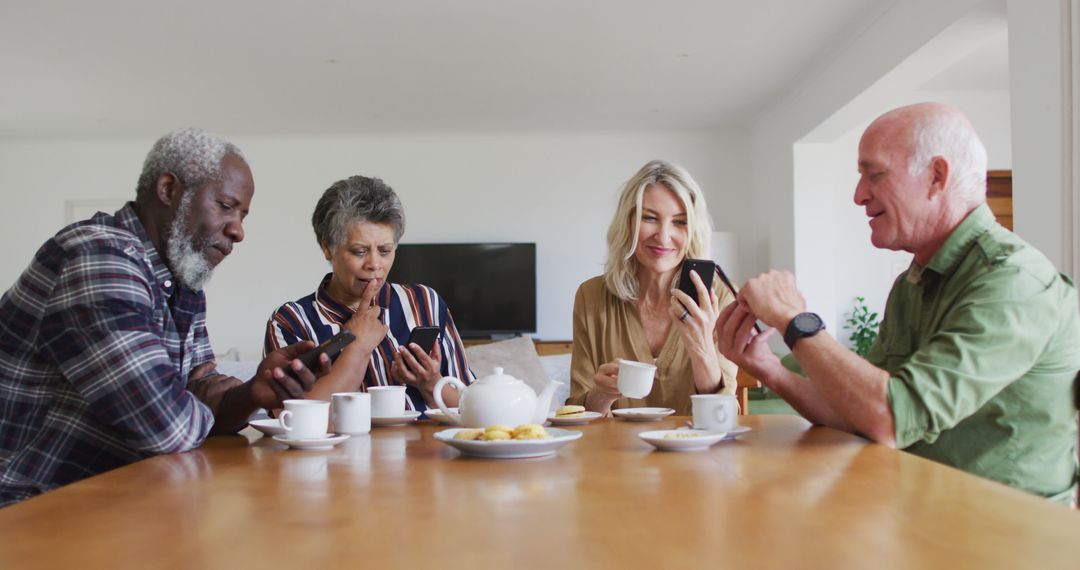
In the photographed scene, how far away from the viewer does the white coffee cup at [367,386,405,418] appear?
1.83 meters

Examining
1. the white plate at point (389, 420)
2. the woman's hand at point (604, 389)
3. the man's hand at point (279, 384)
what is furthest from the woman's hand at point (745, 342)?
the man's hand at point (279, 384)

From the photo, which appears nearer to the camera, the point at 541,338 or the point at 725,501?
the point at 725,501

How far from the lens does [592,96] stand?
7152mm

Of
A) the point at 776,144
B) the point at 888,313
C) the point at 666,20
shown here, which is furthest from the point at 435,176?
the point at 888,313

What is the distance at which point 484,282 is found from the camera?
840 centimetres

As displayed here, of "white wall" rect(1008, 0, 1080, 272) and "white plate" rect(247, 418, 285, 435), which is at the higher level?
"white wall" rect(1008, 0, 1080, 272)

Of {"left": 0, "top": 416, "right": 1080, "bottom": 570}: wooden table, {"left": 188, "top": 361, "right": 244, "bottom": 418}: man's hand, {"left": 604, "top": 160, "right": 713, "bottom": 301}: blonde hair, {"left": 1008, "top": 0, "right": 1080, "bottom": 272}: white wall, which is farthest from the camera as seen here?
{"left": 1008, "top": 0, "right": 1080, "bottom": 272}: white wall

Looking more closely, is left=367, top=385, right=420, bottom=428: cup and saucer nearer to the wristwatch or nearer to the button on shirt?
the button on shirt

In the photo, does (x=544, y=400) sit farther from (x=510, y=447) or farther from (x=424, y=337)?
(x=424, y=337)

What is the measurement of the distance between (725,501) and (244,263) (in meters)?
8.24

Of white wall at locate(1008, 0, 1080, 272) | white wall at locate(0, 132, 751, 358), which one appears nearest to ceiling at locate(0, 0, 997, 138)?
white wall at locate(0, 132, 751, 358)

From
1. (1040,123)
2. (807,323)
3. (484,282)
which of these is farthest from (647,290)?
(484,282)

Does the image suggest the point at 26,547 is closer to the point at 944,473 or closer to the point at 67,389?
the point at 67,389

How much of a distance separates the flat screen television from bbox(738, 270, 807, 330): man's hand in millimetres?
6828
